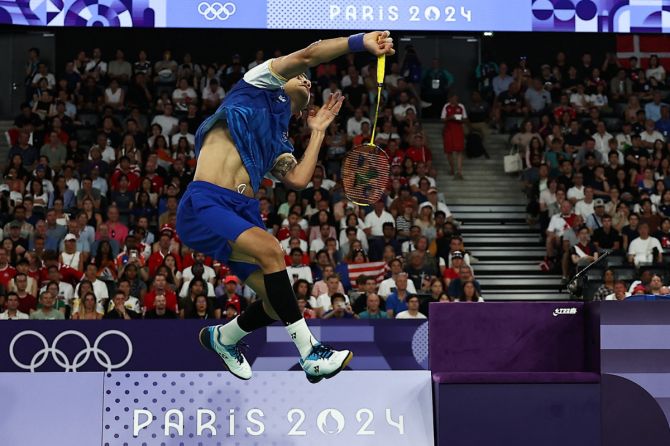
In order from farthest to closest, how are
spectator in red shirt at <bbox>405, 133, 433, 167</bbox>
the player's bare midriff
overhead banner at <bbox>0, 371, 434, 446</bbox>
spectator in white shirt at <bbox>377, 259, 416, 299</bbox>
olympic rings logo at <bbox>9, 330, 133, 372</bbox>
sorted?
spectator in red shirt at <bbox>405, 133, 433, 167</bbox> → spectator in white shirt at <bbox>377, 259, 416, 299</bbox> → olympic rings logo at <bbox>9, 330, 133, 372</bbox> → overhead banner at <bbox>0, 371, 434, 446</bbox> → the player's bare midriff

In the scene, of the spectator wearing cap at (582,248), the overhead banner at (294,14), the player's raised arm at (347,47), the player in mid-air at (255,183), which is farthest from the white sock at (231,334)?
the spectator wearing cap at (582,248)

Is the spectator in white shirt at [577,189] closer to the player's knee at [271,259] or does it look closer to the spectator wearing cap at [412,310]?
the spectator wearing cap at [412,310]

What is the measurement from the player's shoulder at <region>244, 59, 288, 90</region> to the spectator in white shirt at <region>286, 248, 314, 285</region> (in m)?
7.54

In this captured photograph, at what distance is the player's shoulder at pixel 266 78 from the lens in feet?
23.9

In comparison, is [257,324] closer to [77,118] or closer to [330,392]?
[330,392]

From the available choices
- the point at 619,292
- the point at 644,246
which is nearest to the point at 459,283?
the point at 619,292

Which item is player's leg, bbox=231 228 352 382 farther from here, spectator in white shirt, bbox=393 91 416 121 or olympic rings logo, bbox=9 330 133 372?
spectator in white shirt, bbox=393 91 416 121

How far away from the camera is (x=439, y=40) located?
23.5m

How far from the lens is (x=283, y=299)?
7168 mm

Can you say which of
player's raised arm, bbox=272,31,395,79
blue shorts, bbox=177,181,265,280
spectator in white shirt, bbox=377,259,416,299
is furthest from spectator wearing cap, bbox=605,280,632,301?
player's raised arm, bbox=272,31,395,79

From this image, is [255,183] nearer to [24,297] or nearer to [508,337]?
Result: [508,337]

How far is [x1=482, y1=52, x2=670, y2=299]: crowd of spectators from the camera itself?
54.2ft

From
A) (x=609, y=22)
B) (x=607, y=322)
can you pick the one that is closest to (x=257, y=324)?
(x=607, y=322)

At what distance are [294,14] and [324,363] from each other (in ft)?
22.6
